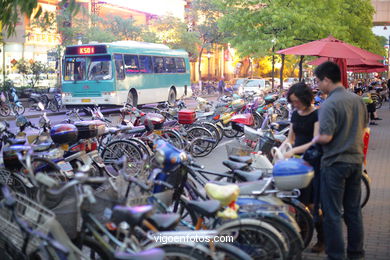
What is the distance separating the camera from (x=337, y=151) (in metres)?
4.27

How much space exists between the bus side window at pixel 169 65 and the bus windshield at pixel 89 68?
5791 millimetres

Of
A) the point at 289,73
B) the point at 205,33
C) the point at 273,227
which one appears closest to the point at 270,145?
the point at 273,227

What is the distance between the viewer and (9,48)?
3972 centimetres

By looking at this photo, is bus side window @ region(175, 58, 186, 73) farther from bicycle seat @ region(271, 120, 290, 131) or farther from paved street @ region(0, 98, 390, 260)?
bicycle seat @ region(271, 120, 290, 131)

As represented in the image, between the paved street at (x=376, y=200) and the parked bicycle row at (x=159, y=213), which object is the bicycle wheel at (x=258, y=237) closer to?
the parked bicycle row at (x=159, y=213)

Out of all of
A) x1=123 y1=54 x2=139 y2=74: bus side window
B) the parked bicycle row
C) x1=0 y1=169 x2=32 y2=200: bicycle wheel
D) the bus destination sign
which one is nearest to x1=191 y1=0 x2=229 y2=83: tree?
x1=123 y1=54 x2=139 y2=74: bus side window

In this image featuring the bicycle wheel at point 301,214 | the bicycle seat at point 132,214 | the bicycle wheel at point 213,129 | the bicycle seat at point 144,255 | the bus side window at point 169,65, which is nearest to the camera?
the bicycle seat at point 144,255

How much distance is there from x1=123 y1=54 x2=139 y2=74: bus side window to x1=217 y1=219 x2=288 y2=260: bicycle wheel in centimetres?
1851

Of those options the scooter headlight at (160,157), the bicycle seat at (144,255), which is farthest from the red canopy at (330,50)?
the bicycle seat at (144,255)

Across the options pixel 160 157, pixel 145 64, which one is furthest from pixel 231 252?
pixel 145 64

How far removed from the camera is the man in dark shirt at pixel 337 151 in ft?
13.9

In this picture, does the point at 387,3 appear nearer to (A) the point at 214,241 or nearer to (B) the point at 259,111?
(B) the point at 259,111

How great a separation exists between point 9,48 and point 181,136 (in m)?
33.8

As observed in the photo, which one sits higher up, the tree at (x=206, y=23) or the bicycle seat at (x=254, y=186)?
the tree at (x=206, y=23)
